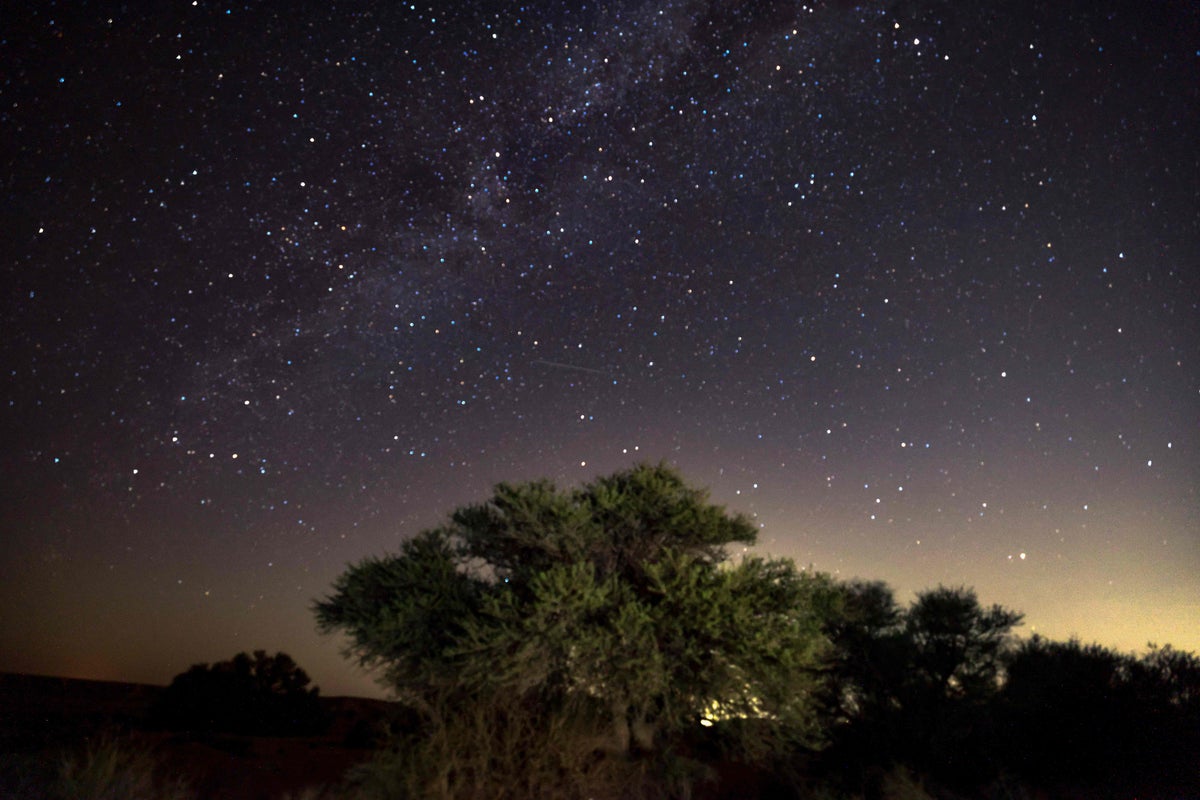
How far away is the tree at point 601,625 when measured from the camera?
39.3ft

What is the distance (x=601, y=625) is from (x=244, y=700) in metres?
16.4

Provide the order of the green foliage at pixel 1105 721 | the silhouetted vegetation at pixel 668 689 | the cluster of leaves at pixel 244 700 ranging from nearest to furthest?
the silhouetted vegetation at pixel 668 689 → the green foliage at pixel 1105 721 → the cluster of leaves at pixel 244 700

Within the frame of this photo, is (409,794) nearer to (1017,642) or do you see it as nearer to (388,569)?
(388,569)

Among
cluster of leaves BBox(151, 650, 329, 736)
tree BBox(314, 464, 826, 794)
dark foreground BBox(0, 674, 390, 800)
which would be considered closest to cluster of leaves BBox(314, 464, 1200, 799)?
tree BBox(314, 464, 826, 794)

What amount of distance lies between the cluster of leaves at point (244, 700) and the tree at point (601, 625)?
11.4 m

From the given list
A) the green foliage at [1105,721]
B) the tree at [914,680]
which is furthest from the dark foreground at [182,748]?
the green foliage at [1105,721]

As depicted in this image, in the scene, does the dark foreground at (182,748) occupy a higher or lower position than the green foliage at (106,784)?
lower

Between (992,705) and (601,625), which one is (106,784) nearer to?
(601,625)

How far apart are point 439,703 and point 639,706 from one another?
335 cm

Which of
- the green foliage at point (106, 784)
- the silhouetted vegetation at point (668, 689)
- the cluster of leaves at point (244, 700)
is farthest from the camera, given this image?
the cluster of leaves at point (244, 700)

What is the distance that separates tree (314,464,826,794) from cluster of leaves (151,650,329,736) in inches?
447

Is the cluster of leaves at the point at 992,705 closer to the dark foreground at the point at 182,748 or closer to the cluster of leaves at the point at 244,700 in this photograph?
the dark foreground at the point at 182,748

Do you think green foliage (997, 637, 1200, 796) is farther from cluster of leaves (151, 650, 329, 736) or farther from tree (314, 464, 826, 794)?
cluster of leaves (151, 650, 329, 736)

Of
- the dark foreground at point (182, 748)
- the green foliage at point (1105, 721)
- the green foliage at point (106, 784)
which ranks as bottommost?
the dark foreground at point (182, 748)
